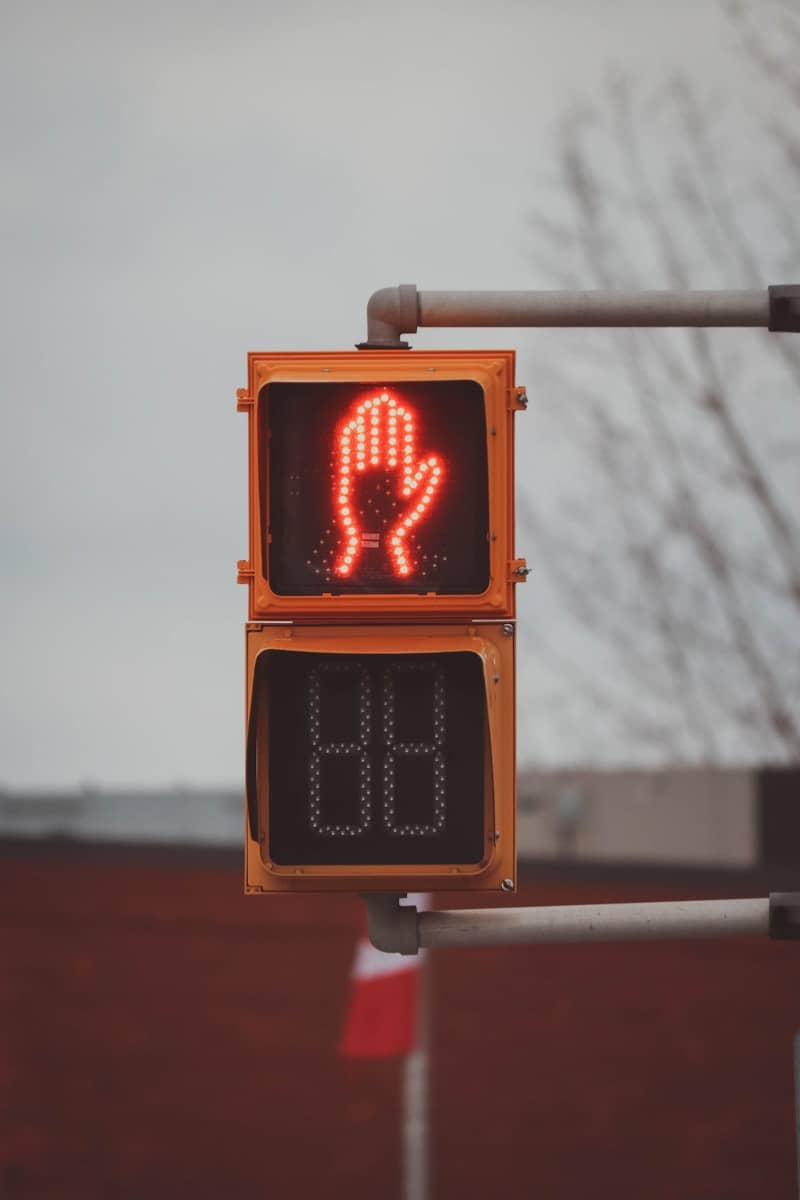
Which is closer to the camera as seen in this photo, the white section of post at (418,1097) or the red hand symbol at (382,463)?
the red hand symbol at (382,463)

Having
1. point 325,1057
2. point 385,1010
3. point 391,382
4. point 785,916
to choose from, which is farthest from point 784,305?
point 325,1057

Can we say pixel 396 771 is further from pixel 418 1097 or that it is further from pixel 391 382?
pixel 418 1097

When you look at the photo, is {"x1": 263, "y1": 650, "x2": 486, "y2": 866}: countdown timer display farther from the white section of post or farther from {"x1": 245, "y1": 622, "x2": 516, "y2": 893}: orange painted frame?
the white section of post

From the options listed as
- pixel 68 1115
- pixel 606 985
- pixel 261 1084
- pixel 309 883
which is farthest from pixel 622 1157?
pixel 309 883

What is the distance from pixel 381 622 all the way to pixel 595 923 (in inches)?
38.4

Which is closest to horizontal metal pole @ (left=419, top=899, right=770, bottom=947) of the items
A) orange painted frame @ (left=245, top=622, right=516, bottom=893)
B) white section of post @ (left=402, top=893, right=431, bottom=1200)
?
orange painted frame @ (left=245, top=622, right=516, bottom=893)

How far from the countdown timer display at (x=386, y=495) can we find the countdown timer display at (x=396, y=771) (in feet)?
0.65

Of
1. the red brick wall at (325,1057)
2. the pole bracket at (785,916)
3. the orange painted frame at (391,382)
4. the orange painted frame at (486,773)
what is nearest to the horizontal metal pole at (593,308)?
the orange painted frame at (391,382)

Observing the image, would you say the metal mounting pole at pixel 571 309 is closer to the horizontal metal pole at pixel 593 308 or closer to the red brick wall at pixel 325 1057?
the horizontal metal pole at pixel 593 308

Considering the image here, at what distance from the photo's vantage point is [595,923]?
4.96 meters

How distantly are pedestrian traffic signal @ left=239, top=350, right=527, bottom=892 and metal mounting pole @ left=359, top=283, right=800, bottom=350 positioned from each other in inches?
17.5

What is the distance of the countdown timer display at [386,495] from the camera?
4535 mm

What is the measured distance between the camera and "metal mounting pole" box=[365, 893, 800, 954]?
4941mm

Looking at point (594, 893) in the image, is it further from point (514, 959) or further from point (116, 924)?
point (116, 924)
